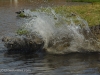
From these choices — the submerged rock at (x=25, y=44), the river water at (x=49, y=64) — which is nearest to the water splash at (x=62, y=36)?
the submerged rock at (x=25, y=44)

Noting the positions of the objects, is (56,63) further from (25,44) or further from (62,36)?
(25,44)

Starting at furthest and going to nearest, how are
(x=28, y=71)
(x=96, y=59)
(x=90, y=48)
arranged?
(x=90, y=48) → (x=96, y=59) → (x=28, y=71)

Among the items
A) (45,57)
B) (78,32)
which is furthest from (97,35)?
(45,57)

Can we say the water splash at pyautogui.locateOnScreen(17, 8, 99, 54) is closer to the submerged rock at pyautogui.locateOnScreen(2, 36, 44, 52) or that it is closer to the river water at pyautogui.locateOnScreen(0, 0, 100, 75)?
the submerged rock at pyautogui.locateOnScreen(2, 36, 44, 52)

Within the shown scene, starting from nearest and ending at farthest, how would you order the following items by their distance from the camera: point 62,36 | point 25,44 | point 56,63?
point 56,63
point 62,36
point 25,44

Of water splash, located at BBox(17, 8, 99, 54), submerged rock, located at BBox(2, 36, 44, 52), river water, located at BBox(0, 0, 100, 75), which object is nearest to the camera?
river water, located at BBox(0, 0, 100, 75)

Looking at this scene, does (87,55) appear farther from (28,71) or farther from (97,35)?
(28,71)

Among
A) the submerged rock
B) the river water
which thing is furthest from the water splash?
the river water

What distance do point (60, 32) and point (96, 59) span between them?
8.67 ft

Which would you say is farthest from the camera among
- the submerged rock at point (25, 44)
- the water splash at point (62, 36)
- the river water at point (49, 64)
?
the submerged rock at point (25, 44)

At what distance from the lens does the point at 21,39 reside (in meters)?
15.5

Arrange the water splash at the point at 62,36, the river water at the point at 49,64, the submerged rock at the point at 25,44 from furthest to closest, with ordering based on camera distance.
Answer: the submerged rock at the point at 25,44 < the water splash at the point at 62,36 < the river water at the point at 49,64

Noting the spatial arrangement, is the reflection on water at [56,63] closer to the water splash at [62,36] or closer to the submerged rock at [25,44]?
the water splash at [62,36]

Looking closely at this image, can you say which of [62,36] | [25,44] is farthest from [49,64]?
[25,44]
